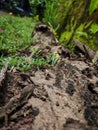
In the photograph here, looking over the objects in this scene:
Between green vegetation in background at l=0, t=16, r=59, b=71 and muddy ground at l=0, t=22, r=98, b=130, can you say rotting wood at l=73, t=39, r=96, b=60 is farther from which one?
green vegetation in background at l=0, t=16, r=59, b=71

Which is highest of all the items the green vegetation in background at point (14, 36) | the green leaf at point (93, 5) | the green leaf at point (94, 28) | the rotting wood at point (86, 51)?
the green leaf at point (93, 5)

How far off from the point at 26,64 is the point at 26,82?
2.26ft

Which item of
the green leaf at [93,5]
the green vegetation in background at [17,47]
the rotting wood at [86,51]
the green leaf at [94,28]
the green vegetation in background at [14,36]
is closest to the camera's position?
the green vegetation in background at [17,47]

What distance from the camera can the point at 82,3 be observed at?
6.34m

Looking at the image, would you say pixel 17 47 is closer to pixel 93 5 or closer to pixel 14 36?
pixel 14 36

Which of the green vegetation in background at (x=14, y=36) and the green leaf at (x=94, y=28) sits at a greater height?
the green leaf at (x=94, y=28)

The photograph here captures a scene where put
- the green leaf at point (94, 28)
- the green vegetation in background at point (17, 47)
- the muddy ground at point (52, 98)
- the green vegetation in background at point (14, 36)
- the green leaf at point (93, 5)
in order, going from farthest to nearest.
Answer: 1. the green leaf at point (93, 5)
2. the green leaf at point (94, 28)
3. the green vegetation in background at point (14, 36)
4. the green vegetation in background at point (17, 47)
5. the muddy ground at point (52, 98)

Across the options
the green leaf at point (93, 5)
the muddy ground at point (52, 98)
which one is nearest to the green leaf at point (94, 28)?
the green leaf at point (93, 5)

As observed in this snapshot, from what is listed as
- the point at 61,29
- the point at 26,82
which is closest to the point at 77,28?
the point at 61,29

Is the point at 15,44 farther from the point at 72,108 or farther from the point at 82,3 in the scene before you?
the point at 72,108

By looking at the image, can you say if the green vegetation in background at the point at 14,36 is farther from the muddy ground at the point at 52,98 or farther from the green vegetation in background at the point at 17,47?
the muddy ground at the point at 52,98

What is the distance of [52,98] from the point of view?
314 cm

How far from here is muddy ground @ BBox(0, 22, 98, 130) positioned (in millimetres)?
2646

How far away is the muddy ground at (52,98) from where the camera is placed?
104 inches
